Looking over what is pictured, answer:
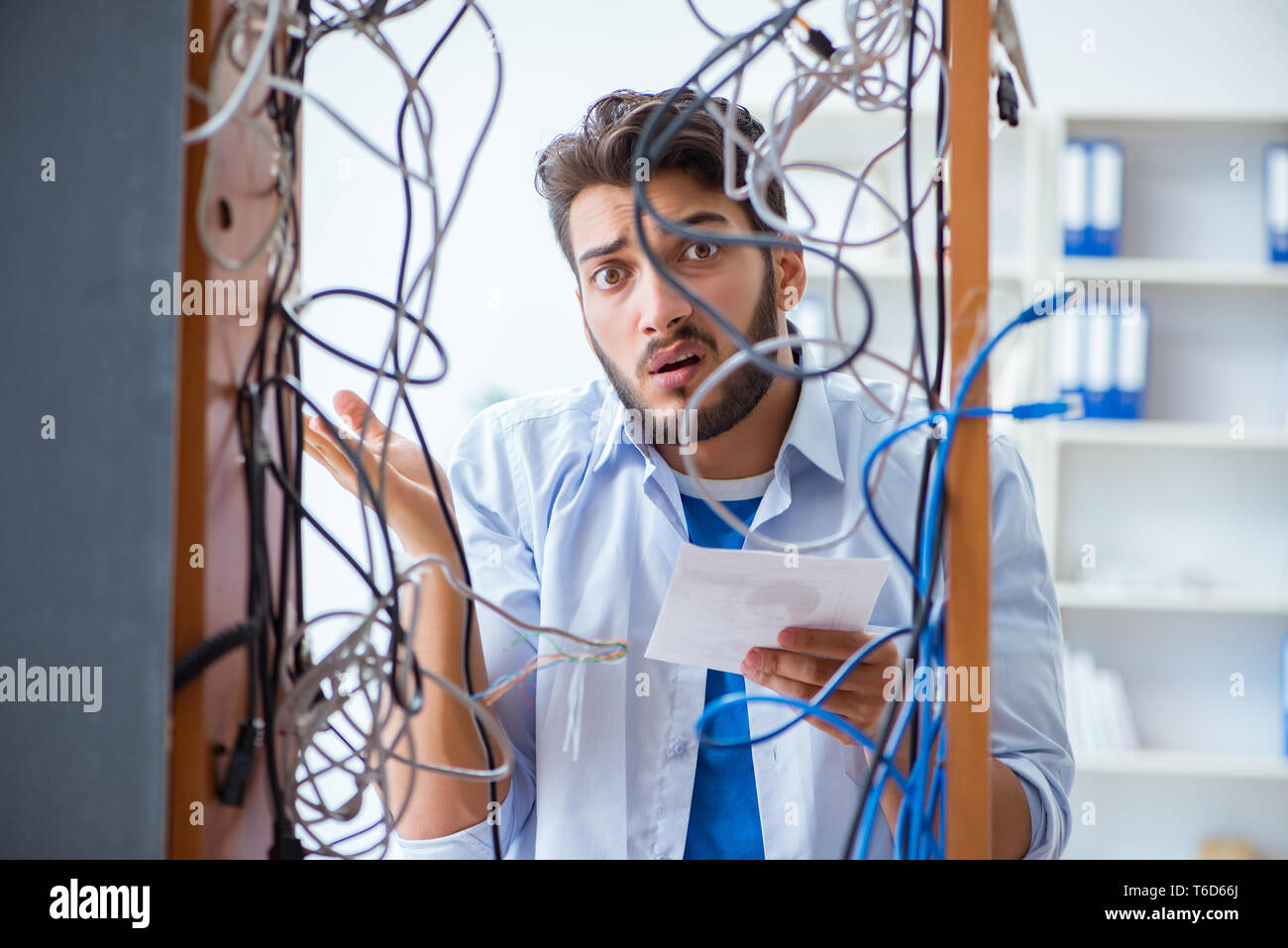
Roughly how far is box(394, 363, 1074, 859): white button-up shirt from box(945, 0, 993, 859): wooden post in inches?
16.2

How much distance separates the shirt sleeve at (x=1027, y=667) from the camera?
1.04 metres

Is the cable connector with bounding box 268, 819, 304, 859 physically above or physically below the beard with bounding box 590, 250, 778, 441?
below

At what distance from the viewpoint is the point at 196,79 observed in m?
0.63

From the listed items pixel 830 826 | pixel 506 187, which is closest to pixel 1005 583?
pixel 830 826

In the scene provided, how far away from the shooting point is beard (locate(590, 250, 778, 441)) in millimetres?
1298

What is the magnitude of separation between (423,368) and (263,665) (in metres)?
2.11

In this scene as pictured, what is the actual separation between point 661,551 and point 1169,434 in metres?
1.80

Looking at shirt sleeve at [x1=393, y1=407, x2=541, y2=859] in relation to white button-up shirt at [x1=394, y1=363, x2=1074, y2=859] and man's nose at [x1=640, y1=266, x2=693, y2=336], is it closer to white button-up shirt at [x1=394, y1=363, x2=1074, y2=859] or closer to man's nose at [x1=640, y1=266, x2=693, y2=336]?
white button-up shirt at [x1=394, y1=363, x2=1074, y2=859]

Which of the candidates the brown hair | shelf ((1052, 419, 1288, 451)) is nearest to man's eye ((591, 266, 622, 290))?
the brown hair

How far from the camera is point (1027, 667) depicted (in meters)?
1.14

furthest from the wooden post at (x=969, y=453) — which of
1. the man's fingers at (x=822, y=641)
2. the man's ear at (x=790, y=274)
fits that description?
the man's ear at (x=790, y=274)

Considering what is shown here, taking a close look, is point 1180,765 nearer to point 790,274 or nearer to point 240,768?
point 790,274

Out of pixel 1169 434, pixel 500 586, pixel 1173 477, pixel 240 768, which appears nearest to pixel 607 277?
pixel 500 586
